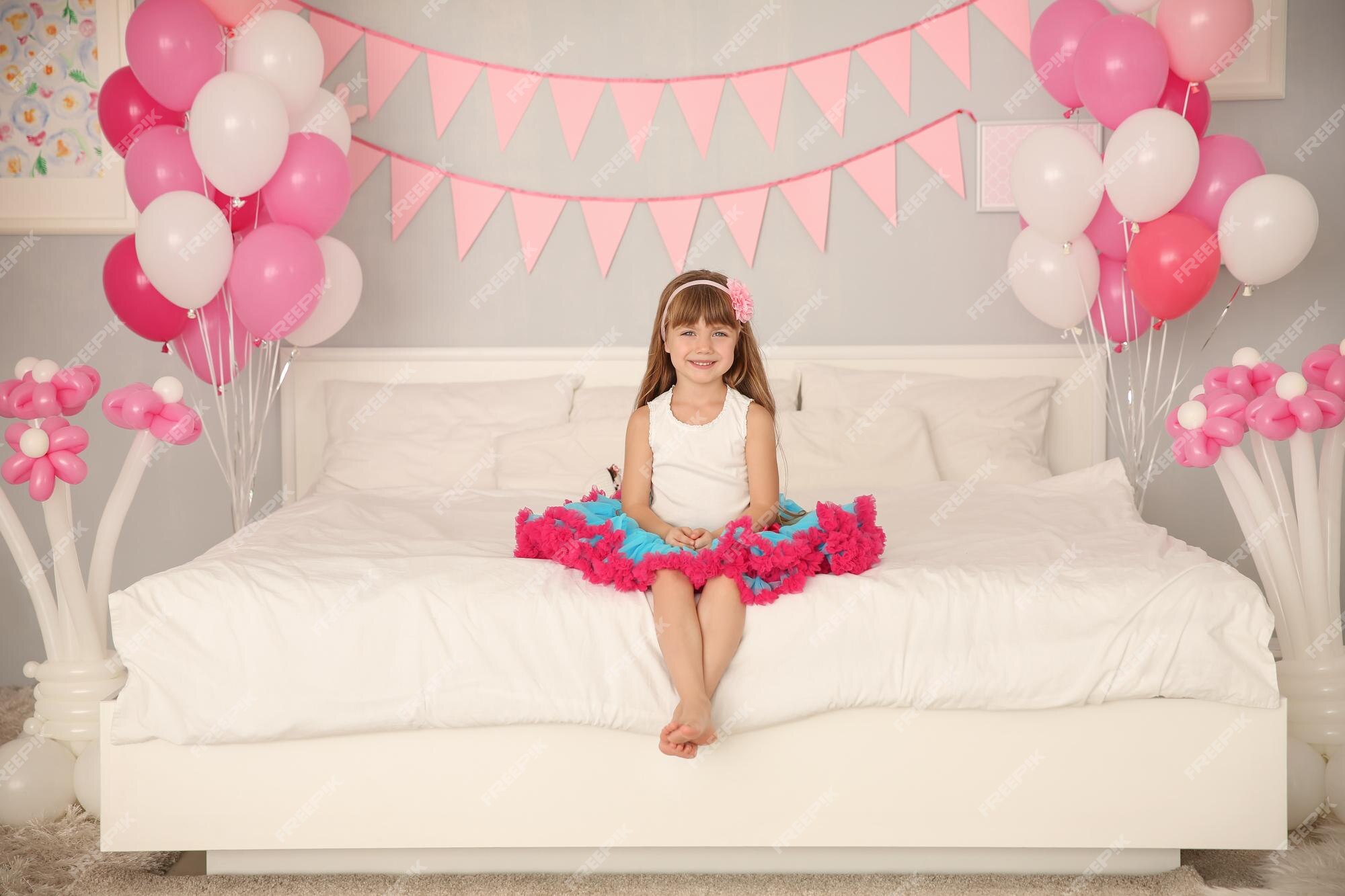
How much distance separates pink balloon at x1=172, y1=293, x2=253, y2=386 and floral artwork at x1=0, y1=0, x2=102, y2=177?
77cm

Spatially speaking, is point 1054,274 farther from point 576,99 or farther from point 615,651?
point 615,651

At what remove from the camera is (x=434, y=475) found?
9.84 ft

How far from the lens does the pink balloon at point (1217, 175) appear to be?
2.71m

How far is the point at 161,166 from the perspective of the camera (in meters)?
2.62

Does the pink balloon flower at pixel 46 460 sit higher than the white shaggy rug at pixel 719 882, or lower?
higher

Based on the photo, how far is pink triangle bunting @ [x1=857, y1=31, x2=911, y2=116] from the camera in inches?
127

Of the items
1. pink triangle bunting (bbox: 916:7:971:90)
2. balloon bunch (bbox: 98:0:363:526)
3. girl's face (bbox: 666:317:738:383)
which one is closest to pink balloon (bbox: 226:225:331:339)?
balloon bunch (bbox: 98:0:363:526)

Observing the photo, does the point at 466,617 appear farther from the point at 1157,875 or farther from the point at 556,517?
the point at 1157,875

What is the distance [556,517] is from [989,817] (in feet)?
2.92

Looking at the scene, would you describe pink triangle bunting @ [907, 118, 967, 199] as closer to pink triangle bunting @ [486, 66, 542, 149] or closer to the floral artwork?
pink triangle bunting @ [486, 66, 542, 149]

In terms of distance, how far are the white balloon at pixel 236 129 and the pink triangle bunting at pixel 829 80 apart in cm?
143

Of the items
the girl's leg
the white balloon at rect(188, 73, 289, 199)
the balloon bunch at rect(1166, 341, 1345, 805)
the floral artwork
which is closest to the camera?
the girl's leg

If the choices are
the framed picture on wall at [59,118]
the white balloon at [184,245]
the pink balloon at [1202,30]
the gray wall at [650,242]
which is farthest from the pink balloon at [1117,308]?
the framed picture on wall at [59,118]

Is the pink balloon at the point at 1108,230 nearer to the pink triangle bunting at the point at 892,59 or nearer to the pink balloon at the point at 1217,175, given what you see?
the pink balloon at the point at 1217,175
